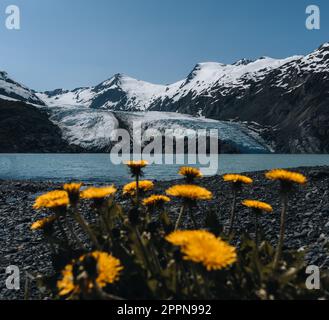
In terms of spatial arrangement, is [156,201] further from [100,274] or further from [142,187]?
[100,274]

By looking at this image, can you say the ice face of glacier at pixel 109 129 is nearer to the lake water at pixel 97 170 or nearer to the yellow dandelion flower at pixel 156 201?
the lake water at pixel 97 170

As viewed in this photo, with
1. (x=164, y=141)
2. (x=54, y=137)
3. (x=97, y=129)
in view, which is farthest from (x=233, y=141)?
(x=54, y=137)

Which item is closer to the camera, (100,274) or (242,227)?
(100,274)

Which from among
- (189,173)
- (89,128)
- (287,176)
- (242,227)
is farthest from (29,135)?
(287,176)

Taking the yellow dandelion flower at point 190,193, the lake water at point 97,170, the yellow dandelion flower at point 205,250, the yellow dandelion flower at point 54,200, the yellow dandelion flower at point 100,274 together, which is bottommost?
the lake water at point 97,170

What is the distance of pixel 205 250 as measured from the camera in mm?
3064

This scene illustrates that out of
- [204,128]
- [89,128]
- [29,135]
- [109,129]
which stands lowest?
[29,135]

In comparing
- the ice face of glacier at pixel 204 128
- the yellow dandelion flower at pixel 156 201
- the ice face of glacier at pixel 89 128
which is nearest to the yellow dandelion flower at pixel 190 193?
the yellow dandelion flower at pixel 156 201

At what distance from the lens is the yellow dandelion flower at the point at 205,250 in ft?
9.87

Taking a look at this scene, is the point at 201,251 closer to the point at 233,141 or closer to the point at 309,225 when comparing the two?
the point at 309,225

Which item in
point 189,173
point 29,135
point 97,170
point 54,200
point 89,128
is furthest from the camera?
point 89,128

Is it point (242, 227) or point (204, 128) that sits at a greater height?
point (204, 128)

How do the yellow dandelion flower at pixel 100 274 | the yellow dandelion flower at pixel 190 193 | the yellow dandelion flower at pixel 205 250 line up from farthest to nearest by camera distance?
the yellow dandelion flower at pixel 190 193 < the yellow dandelion flower at pixel 100 274 < the yellow dandelion flower at pixel 205 250

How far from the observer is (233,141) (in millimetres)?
185750
